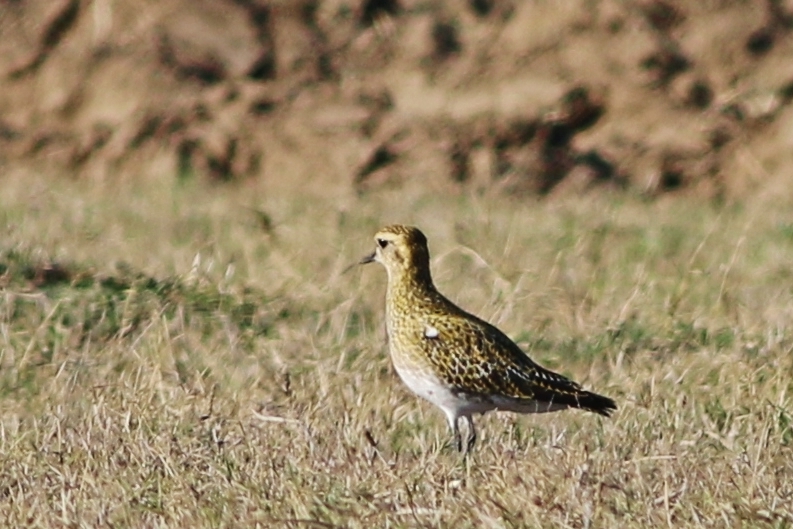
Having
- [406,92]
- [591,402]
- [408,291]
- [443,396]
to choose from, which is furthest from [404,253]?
[406,92]

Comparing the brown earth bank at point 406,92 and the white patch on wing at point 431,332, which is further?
the brown earth bank at point 406,92

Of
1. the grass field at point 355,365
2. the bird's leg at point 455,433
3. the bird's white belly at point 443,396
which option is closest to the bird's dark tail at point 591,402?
the grass field at point 355,365

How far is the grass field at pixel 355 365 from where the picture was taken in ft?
17.2

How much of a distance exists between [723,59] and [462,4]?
2308mm

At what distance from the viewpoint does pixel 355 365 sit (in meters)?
7.75

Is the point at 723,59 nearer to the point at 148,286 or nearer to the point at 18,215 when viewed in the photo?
the point at 18,215

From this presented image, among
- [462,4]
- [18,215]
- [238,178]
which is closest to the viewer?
[18,215]

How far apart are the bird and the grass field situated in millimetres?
136

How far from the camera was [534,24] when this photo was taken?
50.8ft

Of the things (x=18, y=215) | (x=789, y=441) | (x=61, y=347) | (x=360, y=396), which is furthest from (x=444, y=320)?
(x=18, y=215)

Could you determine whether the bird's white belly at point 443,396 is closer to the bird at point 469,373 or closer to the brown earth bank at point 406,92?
the bird at point 469,373

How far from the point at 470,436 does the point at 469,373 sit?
0.23 metres

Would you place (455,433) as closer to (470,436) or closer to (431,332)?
(470,436)

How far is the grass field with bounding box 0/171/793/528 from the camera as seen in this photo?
5250 mm
